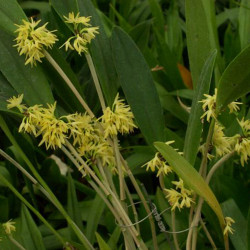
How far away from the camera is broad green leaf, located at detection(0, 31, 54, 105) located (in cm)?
72

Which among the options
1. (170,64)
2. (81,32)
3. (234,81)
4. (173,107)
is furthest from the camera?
(170,64)

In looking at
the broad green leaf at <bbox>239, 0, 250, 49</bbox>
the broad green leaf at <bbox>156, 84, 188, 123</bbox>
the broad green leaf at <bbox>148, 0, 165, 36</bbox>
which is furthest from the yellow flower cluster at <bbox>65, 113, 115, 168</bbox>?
the broad green leaf at <bbox>148, 0, 165, 36</bbox>

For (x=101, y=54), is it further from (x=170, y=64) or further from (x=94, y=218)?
(x=170, y=64)

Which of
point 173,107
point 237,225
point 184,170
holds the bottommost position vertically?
point 237,225

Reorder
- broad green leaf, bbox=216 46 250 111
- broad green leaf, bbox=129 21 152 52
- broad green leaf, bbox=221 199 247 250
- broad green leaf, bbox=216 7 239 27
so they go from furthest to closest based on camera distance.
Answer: broad green leaf, bbox=216 7 239 27, broad green leaf, bbox=129 21 152 52, broad green leaf, bbox=221 199 247 250, broad green leaf, bbox=216 46 250 111

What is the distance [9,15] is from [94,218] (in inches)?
16.4

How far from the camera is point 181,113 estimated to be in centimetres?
120

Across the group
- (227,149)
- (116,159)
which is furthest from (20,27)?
(227,149)

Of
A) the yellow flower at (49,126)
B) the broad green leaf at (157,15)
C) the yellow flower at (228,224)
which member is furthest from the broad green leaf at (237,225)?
the broad green leaf at (157,15)

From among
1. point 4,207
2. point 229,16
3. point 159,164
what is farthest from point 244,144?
point 229,16

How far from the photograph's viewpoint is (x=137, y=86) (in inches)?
29.2

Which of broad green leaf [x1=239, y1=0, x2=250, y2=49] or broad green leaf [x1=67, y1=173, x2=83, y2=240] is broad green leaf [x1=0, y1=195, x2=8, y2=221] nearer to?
broad green leaf [x1=67, y1=173, x2=83, y2=240]

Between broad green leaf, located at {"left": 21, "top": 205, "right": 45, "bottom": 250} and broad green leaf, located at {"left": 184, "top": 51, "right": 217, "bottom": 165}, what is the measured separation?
0.32m

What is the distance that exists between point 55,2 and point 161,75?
668mm
